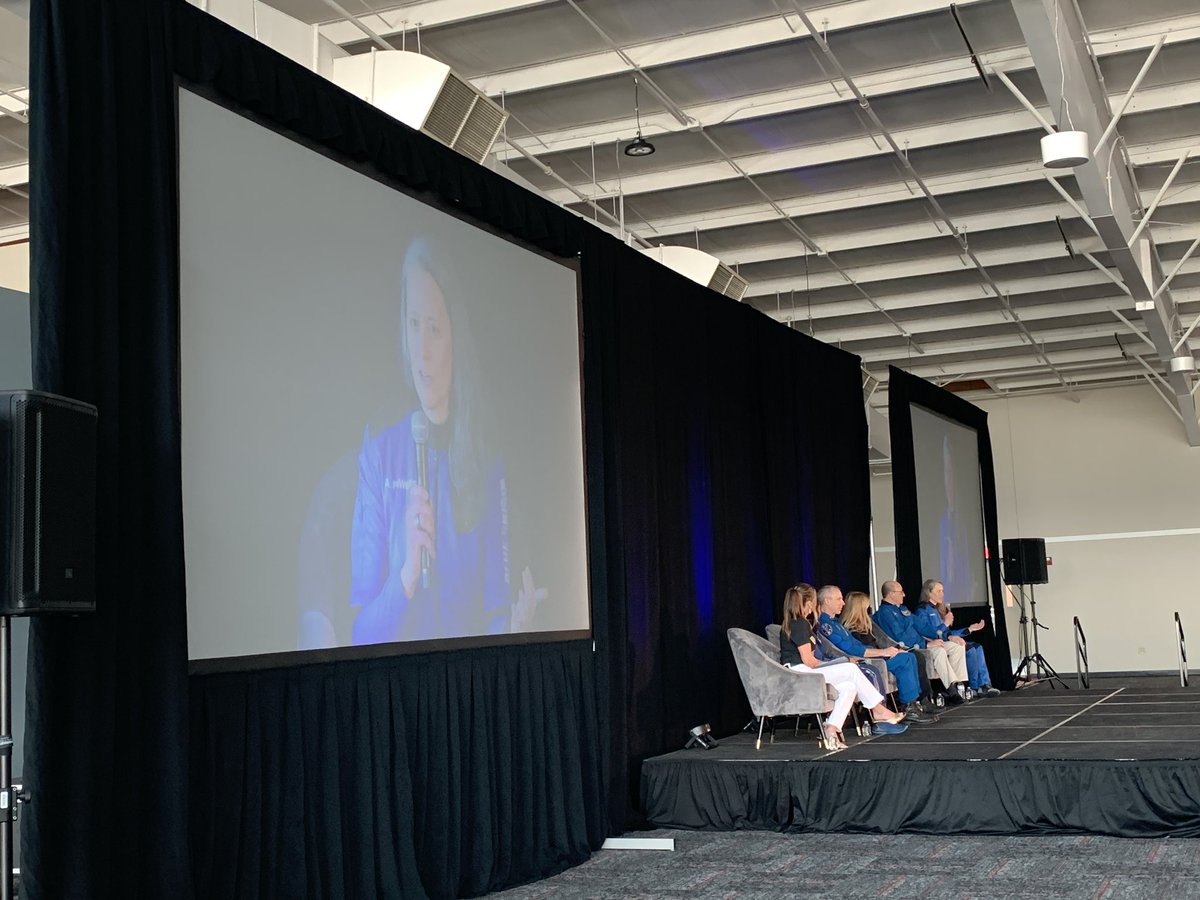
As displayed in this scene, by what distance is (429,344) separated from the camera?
210 inches

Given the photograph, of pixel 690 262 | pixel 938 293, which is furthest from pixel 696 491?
pixel 938 293

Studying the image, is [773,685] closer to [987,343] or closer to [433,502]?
[433,502]

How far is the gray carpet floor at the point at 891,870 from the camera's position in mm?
4820

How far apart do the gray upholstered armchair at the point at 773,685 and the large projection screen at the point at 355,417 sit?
1519mm

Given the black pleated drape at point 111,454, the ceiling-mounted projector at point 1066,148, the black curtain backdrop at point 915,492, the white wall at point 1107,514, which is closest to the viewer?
the black pleated drape at point 111,454

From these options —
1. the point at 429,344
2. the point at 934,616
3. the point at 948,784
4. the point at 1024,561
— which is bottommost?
the point at 948,784

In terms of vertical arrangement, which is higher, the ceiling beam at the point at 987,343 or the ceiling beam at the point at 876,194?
the ceiling beam at the point at 876,194

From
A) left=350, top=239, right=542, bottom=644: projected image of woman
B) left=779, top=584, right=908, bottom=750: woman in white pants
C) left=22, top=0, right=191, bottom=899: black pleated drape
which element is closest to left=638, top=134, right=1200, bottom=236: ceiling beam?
left=779, top=584, right=908, bottom=750: woman in white pants

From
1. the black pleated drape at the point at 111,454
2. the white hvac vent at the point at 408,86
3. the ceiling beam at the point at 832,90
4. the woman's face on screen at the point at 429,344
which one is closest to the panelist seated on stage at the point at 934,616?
the ceiling beam at the point at 832,90

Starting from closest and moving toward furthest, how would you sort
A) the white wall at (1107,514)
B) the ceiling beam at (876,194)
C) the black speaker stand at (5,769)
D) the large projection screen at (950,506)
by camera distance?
the black speaker stand at (5,769)
the ceiling beam at (876,194)
the large projection screen at (950,506)
the white wall at (1107,514)

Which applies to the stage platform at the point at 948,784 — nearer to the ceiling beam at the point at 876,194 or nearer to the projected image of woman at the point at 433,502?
the projected image of woman at the point at 433,502

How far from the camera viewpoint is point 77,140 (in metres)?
3.64

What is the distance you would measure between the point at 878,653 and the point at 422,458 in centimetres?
404

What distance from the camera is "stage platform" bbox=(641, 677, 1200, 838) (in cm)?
582
